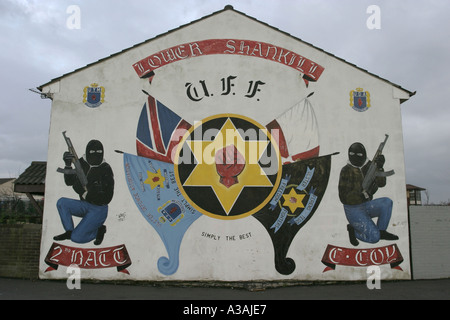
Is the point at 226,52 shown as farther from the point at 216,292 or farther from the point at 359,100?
the point at 216,292

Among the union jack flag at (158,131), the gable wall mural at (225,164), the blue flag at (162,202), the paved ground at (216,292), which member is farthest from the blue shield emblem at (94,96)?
the paved ground at (216,292)

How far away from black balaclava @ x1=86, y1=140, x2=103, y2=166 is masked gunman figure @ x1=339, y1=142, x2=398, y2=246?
6.92 m

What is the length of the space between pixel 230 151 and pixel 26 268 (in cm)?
665

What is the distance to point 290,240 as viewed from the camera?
9.15 m

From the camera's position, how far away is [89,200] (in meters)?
9.35

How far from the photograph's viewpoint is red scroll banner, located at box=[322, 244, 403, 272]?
9.16 metres

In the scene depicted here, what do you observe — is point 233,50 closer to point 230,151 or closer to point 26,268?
point 230,151

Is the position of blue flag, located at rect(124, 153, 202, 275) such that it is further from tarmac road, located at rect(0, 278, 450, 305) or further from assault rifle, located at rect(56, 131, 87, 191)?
assault rifle, located at rect(56, 131, 87, 191)

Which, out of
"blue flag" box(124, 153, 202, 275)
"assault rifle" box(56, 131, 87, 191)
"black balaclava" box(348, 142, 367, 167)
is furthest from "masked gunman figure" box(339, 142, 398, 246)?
"assault rifle" box(56, 131, 87, 191)

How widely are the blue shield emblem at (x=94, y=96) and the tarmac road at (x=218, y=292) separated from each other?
511 centimetres

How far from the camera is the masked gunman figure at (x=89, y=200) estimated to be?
364 inches

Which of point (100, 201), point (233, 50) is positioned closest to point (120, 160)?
point (100, 201)

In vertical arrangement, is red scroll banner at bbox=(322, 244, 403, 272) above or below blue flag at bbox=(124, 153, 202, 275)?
below

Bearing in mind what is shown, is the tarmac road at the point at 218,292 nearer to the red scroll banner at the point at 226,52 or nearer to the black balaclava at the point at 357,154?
the black balaclava at the point at 357,154
